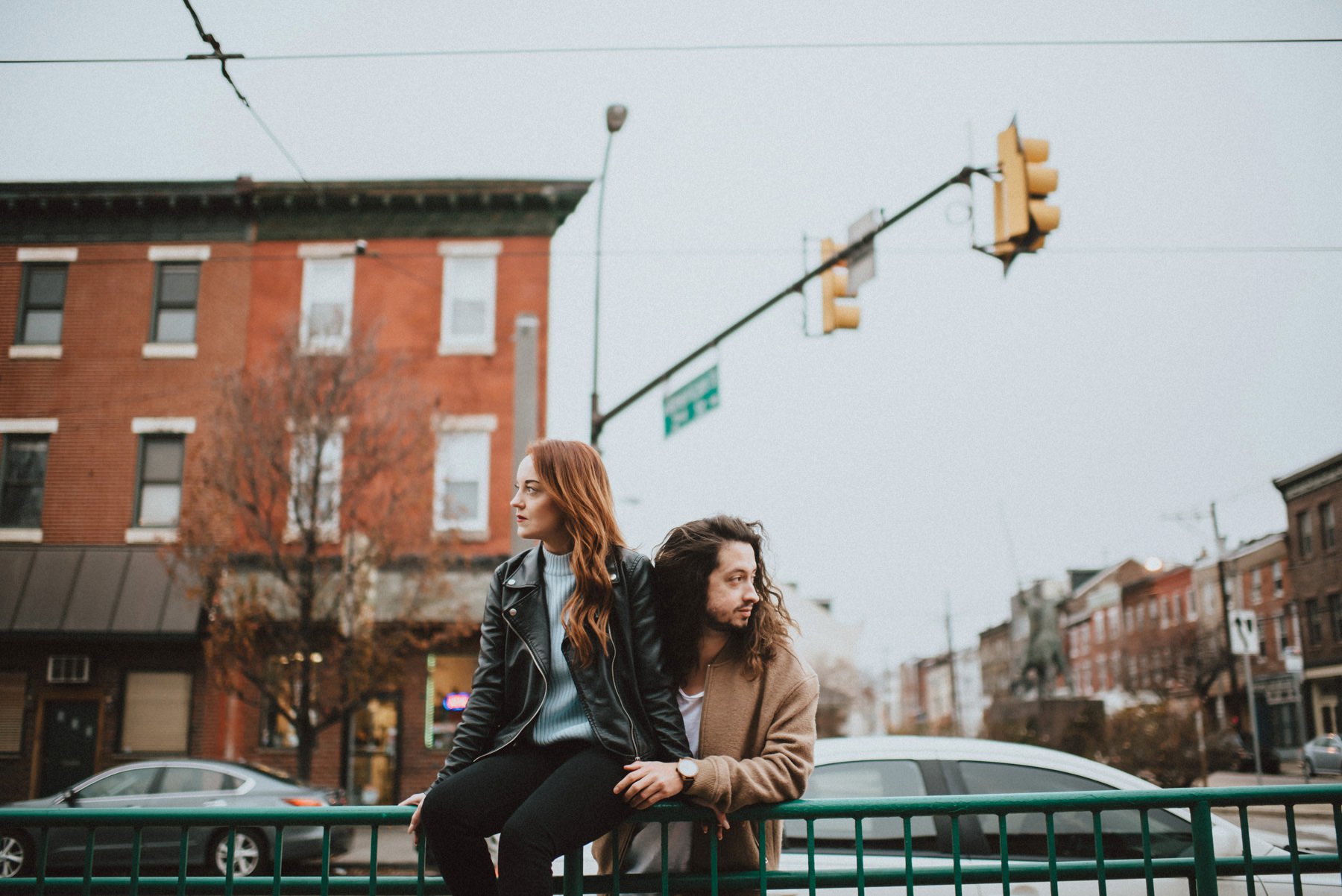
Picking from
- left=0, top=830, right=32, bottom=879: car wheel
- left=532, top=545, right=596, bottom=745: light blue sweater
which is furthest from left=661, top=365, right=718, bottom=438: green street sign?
left=532, top=545, right=596, bottom=745: light blue sweater

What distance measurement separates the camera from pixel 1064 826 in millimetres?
5508

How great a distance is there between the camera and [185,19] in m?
11.8

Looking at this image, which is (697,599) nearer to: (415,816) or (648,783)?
(648,783)

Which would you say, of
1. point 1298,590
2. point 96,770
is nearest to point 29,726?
point 96,770

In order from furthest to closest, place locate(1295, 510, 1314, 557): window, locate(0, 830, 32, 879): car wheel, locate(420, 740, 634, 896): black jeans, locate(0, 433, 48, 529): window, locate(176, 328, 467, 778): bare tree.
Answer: locate(1295, 510, 1314, 557): window, locate(0, 433, 48, 529): window, locate(176, 328, 467, 778): bare tree, locate(0, 830, 32, 879): car wheel, locate(420, 740, 634, 896): black jeans

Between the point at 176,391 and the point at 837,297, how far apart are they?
51.3 feet

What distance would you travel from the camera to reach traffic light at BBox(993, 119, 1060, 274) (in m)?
9.02

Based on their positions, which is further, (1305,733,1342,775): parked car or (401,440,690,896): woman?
(1305,733,1342,775): parked car

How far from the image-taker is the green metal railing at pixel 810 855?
3.23 metres

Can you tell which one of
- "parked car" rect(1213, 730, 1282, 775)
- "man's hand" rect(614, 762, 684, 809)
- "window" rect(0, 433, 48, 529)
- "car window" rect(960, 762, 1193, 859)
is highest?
"window" rect(0, 433, 48, 529)

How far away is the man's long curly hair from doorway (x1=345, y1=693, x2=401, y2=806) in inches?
723

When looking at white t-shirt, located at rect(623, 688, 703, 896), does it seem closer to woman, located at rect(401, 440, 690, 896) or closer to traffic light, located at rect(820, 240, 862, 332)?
woman, located at rect(401, 440, 690, 896)

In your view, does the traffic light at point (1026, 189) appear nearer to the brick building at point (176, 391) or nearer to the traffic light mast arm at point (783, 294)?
the traffic light mast arm at point (783, 294)

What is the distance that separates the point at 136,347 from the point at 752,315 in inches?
598
